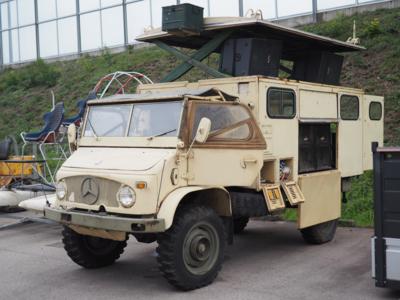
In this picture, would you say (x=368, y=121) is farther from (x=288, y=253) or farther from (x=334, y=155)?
(x=288, y=253)

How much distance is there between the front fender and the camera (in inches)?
242

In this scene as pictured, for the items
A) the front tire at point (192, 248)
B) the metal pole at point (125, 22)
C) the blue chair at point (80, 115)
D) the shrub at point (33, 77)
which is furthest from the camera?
the metal pole at point (125, 22)

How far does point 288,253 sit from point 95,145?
3092mm

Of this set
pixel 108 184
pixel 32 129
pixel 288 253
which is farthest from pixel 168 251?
pixel 32 129

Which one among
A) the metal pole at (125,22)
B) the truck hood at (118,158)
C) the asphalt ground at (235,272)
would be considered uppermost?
the metal pole at (125,22)

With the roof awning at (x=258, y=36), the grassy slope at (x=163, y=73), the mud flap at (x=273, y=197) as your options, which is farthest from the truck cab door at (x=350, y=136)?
the mud flap at (x=273, y=197)

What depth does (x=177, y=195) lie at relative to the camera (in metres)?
6.33

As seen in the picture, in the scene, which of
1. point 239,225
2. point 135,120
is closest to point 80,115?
point 239,225

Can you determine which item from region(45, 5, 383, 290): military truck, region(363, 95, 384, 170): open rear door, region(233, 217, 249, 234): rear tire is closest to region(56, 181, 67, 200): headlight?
region(45, 5, 383, 290): military truck

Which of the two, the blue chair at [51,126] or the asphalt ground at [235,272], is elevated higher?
the blue chair at [51,126]

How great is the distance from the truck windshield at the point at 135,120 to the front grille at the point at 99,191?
81 centimetres

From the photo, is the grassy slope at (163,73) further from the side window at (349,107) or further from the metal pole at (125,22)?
the side window at (349,107)

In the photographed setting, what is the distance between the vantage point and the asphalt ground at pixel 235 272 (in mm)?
6363

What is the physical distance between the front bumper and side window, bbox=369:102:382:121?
499cm
